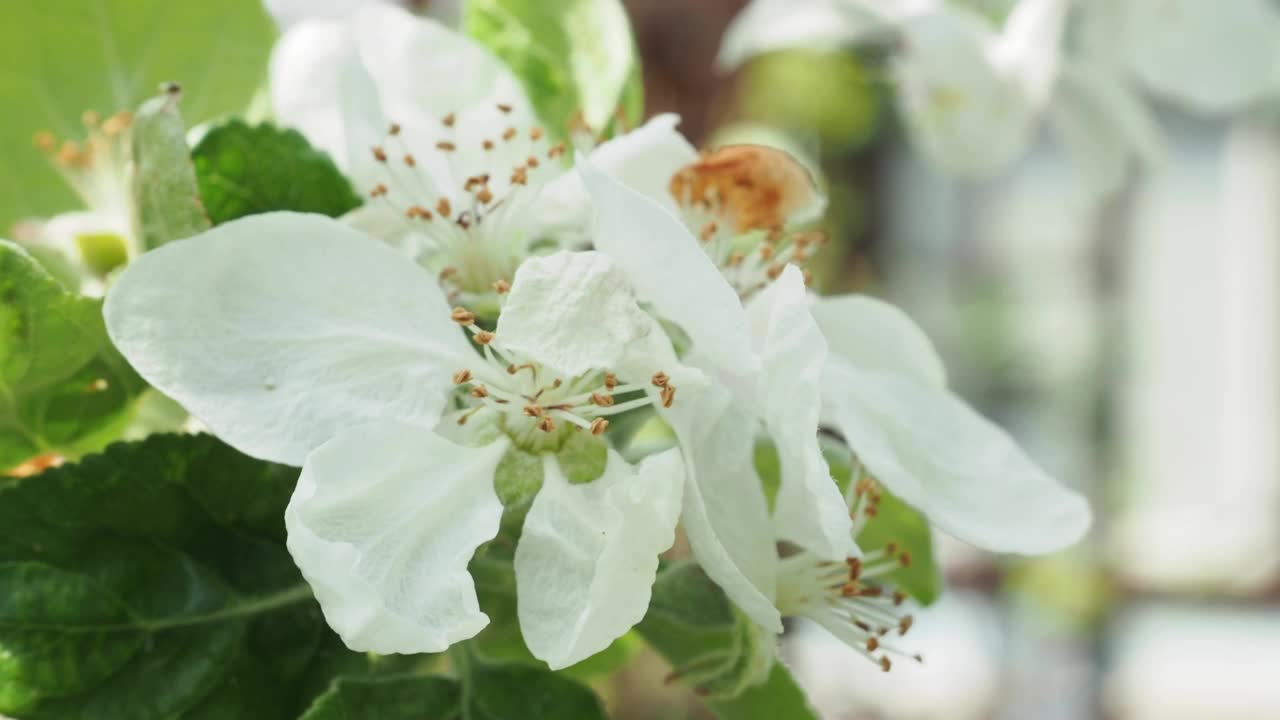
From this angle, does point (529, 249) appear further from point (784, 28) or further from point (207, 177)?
point (784, 28)

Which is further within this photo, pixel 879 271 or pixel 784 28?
pixel 879 271

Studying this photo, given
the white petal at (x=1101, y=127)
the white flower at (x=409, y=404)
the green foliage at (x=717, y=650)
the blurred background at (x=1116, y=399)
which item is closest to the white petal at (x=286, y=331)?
the white flower at (x=409, y=404)

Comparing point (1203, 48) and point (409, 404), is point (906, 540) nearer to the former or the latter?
point (409, 404)

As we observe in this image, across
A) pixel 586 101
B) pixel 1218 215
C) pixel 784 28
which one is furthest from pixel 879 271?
pixel 586 101

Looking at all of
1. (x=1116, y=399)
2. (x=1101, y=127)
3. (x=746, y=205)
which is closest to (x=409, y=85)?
(x=746, y=205)

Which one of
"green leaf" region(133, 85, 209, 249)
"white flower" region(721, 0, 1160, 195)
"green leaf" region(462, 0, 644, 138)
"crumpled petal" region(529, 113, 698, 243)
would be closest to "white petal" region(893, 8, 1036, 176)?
"white flower" region(721, 0, 1160, 195)

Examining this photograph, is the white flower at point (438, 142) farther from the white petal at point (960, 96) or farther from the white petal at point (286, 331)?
the white petal at point (960, 96)
